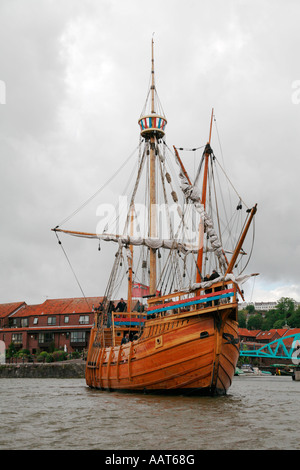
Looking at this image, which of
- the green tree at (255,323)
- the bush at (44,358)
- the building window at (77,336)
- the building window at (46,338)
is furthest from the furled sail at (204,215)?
the green tree at (255,323)

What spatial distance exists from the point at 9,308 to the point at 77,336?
67.6 feet

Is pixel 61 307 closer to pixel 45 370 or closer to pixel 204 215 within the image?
pixel 45 370

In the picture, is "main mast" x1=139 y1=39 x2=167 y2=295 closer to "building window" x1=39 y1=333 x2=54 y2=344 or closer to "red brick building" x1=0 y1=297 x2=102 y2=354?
"red brick building" x1=0 y1=297 x2=102 y2=354

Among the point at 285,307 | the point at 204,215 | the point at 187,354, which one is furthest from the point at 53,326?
the point at 285,307

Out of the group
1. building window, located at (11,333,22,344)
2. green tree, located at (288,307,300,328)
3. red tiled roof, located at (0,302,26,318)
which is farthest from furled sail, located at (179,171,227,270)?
green tree, located at (288,307,300,328)

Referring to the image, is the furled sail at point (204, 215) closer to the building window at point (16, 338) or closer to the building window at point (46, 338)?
the building window at point (46, 338)

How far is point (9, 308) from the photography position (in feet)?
267

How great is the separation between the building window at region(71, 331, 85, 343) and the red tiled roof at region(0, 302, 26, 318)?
1785 cm

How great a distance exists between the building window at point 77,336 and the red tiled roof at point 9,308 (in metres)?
17.9

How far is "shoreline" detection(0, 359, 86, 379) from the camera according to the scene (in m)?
48.0

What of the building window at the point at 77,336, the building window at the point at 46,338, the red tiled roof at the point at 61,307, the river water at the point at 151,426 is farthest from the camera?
the red tiled roof at the point at 61,307

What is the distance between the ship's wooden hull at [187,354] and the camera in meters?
19.3
